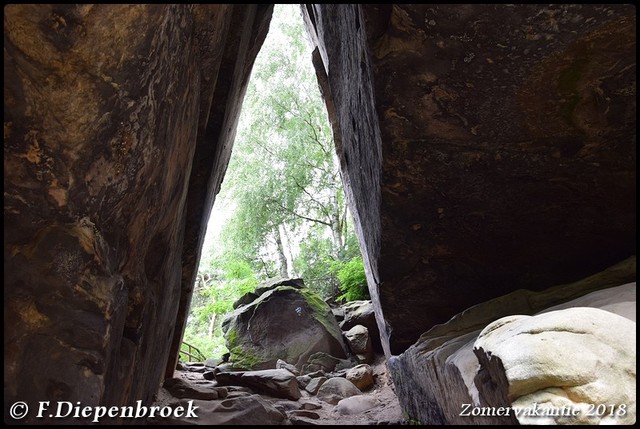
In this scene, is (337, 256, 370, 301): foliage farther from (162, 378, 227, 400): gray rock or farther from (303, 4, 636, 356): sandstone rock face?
(162, 378, 227, 400): gray rock

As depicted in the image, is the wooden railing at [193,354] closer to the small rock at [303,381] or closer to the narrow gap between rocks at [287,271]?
the narrow gap between rocks at [287,271]

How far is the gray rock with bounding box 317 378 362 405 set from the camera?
7367mm

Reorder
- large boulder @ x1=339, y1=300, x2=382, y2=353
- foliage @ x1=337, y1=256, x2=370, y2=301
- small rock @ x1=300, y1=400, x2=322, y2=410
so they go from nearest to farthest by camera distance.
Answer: small rock @ x1=300, y1=400, x2=322, y2=410
large boulder @ x1=339, y1=300, x2=382, y2=353
foliage @ x1=337, y1=256, x2=370, y2=301

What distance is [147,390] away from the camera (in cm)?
463

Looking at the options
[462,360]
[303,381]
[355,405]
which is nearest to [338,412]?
[355,405]

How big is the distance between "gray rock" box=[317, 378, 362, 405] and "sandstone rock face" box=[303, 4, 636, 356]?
5.86ft

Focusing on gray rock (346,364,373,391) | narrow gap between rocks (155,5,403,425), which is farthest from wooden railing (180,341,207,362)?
gray rock (346,364,373,391)

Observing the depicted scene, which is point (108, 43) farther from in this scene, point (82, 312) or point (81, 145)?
point (82, 312)

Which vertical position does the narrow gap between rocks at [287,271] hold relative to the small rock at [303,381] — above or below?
above

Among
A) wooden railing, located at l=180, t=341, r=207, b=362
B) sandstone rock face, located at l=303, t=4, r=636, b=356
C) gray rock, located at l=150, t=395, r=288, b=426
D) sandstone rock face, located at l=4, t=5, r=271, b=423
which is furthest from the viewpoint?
wooden railing, located at l=180, t=341, r=207, b=362

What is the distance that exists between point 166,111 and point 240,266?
13919mm

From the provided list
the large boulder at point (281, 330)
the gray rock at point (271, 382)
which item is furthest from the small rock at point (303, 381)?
the large boulder at point (281, 330)

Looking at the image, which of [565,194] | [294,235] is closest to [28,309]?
[565,194]

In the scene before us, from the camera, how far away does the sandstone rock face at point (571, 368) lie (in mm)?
2125
